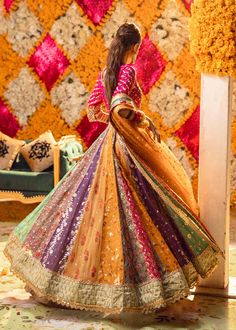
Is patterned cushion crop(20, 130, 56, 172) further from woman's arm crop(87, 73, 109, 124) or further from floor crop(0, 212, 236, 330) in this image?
floor crop(0, 212, 236, 330)

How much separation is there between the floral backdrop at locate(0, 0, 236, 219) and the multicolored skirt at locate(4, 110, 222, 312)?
325cm

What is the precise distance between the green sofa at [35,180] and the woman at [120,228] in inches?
93.4

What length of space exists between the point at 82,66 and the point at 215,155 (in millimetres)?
3520

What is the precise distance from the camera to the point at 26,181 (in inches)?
254

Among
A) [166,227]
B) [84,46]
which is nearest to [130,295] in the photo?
[166,227]

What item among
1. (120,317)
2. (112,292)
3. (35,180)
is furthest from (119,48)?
(35,180)

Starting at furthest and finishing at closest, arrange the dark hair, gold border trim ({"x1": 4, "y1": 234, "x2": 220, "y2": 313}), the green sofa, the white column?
1. the green sofa
2. the white column
3. the dark hair
4. gold border trim ({"x1": 4, "y1": 234, "x2": 220, "y2": 313})

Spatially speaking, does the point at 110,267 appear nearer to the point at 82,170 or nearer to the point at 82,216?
the point at 82,216

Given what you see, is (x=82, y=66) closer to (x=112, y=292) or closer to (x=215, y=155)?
(x=215, y=155)

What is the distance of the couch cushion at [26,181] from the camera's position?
21.1 ft

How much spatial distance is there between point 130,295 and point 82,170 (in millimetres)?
830

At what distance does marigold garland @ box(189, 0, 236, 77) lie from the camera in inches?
153

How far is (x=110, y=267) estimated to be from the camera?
360 centimetres

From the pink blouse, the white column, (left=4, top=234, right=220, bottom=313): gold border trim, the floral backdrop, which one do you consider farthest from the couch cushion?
(left=4, top=234, right=220, bottom=313): gold border trim
